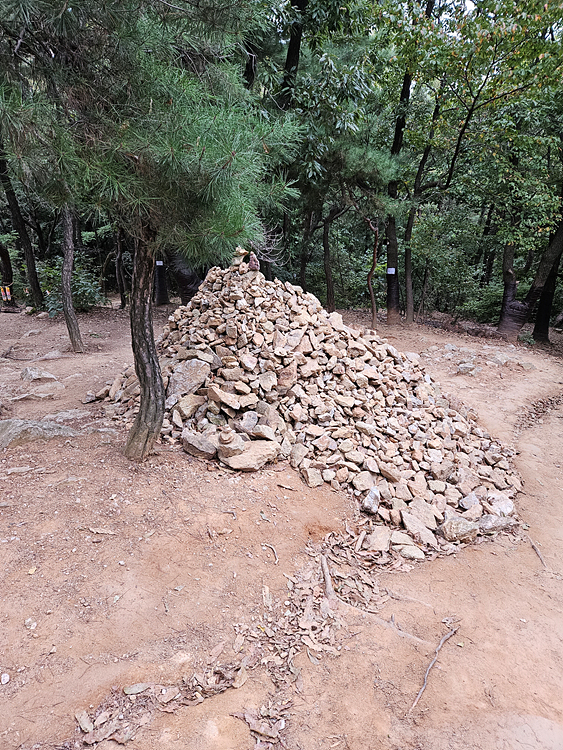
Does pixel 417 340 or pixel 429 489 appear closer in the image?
pixel 429 489

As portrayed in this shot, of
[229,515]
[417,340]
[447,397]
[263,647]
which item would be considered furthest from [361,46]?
[263,647]

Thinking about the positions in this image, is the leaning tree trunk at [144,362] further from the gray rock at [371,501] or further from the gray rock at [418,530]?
the gray rock at [418,530]

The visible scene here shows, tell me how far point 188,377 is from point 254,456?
0.97m

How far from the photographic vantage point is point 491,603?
242 cm

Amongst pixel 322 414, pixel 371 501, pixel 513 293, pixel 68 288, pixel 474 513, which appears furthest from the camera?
pixel 513 293

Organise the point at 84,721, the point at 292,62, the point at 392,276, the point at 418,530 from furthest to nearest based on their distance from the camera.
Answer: the point at 392,276
the point at 292,62
the point at 418,530
the point at 84,721

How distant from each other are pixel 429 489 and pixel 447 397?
5.93 ft

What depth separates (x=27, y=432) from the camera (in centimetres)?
317

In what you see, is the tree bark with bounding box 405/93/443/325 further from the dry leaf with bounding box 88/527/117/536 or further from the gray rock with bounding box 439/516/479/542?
the dry leaf with bounding box 88/527/117/536

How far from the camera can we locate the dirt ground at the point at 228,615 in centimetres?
161

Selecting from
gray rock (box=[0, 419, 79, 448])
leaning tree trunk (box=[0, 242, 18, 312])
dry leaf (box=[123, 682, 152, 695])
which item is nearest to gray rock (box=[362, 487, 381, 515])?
dry leaf (box=[123, 682, 152, 695])

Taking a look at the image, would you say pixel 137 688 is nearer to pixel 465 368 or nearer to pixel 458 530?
pixel 458 530

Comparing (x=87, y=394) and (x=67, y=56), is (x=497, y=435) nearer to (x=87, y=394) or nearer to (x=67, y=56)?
(x=87, y=394)

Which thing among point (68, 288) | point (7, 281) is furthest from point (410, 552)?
point (7, 281)
